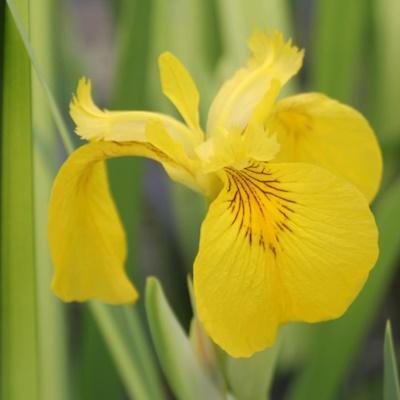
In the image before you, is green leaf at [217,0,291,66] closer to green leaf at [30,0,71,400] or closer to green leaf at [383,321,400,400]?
green leaf at [30,0,71,400]

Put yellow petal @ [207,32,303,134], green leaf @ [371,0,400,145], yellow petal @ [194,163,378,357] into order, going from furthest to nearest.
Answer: green leaf @ [371,0,400,145] → yellow petal @ [207,32,303,134] → yellow petal @ [194,163,378,357]

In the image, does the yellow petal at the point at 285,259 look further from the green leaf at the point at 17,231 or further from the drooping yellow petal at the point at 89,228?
the green leaf at the point at 17,231

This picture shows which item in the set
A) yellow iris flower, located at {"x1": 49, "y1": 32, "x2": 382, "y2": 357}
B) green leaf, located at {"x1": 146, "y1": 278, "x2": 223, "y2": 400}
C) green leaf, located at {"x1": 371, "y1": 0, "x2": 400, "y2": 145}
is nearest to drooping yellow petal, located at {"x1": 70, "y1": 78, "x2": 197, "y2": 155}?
yellow iris flower, located at {"x1": 49, "y1": 32, "x2": 382, "y2": 357}

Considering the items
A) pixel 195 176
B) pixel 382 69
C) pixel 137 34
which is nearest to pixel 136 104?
pixel 137 34

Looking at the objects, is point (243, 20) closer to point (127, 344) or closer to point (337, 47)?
point (337, 47)

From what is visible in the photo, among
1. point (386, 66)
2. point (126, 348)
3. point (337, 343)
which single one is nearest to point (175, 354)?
point (126, 348)

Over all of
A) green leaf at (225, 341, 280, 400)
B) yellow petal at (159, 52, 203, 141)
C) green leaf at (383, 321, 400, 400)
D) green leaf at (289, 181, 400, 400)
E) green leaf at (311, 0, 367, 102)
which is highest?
green leaf at (311, 0, 367, 102)

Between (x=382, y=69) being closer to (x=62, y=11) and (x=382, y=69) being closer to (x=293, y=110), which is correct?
(x=62, y=11)
